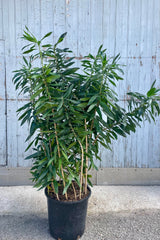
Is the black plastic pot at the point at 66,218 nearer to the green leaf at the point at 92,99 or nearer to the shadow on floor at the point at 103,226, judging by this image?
the shadow on floor at the point at 103,226

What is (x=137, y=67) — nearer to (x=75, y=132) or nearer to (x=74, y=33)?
Result: (x=74, y=33)

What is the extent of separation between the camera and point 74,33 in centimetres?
340

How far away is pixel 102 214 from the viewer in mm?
2979

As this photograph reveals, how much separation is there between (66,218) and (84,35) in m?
2.13

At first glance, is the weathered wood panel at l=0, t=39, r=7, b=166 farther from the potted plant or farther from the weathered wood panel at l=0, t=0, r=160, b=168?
the potted plant

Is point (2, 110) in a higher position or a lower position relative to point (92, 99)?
lower

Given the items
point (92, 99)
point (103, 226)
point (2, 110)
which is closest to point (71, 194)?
point (103, 226)

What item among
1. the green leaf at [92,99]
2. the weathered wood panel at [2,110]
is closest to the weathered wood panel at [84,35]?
the weathered wood panel at [2,110]

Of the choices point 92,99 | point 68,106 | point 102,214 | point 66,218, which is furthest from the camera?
point 102,214

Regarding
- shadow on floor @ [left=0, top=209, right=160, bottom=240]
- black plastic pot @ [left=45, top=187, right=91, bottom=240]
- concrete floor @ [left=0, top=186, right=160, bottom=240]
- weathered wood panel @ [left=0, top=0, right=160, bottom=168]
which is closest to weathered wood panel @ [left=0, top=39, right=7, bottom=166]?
weathered wood panel @ [left=0, top=0, right=160, bottom=168]

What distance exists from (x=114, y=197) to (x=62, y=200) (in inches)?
40.8

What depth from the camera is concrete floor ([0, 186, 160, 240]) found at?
2623mm

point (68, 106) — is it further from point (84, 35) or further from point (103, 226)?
point (84, 35)

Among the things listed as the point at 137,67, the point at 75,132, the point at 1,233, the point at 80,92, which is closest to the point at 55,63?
the point at 80,92
